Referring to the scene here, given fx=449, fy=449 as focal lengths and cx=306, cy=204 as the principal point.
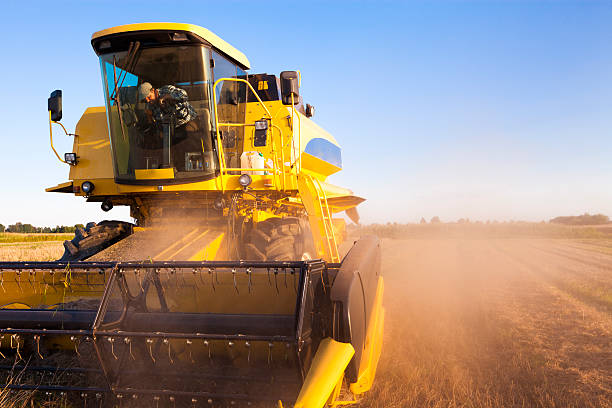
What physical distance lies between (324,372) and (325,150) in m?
4.66

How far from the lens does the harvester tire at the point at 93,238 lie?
487 cm

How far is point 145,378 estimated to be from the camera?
2.86m

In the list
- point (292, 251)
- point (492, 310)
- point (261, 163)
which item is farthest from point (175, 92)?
point (492, 310)

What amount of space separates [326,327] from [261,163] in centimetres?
231

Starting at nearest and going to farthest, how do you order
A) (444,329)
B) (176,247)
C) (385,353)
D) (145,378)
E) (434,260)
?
(145,378)
(385,353)
(176,247)
(444,329)
(434,260)

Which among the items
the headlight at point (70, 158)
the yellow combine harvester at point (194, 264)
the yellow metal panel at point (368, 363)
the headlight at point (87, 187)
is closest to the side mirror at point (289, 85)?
the yellow combine harvester at point (194, 264)

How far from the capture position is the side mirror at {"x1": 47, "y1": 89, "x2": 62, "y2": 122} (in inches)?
185

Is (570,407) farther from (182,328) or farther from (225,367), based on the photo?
(182,328)

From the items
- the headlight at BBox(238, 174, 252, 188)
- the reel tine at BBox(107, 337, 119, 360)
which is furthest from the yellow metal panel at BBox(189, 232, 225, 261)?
the reel tine at BBox(107, 337, 119, 360)

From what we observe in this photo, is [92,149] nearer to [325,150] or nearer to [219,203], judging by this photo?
[219,203]

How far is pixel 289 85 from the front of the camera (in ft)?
13.3

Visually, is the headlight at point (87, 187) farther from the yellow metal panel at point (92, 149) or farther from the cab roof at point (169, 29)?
the cab roof at point (169, 29)

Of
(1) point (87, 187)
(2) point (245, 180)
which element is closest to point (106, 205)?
(1) point (87, 187)

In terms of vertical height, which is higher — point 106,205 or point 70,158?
point 70,158
